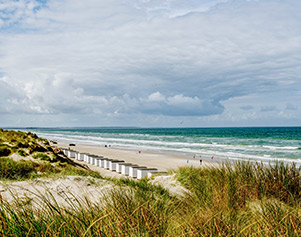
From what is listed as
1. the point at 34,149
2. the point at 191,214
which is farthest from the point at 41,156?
the point at 191,214

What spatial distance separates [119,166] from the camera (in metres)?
16.9

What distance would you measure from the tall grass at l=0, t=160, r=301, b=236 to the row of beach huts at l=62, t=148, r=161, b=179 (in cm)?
717

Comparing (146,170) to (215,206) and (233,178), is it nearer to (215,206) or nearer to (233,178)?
(233,178)

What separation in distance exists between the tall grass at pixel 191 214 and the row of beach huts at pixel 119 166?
7.17 m

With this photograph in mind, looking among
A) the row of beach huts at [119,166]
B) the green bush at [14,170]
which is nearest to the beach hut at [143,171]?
the row of beach huts at [119,166]

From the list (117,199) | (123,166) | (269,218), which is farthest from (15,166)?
(269,218)

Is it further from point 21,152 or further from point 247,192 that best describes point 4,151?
point 247,192

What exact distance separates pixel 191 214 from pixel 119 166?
1297 centimetres

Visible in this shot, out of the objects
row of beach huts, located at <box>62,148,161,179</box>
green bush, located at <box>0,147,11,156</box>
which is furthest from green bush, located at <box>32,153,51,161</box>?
row of beach huts, located at <box>62,148,161,179</box>

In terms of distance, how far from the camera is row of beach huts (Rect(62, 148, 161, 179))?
46.4 feet

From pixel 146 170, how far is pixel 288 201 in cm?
941

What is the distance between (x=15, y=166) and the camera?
1047 centimetres

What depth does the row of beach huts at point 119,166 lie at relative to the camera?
14.1 metres

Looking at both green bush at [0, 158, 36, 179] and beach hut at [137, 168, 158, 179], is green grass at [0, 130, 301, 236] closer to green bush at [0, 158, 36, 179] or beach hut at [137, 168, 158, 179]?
green bush at [0, 158, 36, 179]
